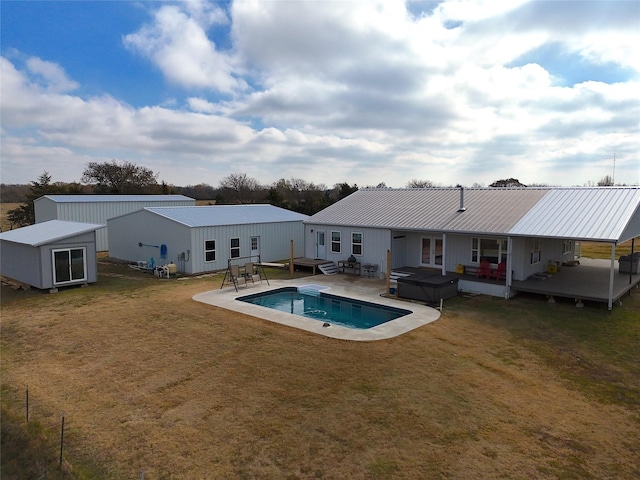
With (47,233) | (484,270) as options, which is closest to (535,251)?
(484,270)

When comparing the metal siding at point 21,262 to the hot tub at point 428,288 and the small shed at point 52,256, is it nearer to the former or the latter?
the small shed at point 52,256

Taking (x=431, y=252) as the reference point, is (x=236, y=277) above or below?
below

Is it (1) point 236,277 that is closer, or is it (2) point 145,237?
(1) point 236,277

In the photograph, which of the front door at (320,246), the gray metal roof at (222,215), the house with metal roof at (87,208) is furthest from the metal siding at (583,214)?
the house with metal roof at (87,208)

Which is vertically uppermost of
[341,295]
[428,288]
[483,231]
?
[483,231]

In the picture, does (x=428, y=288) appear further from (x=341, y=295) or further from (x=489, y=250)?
(x=489, y=250)

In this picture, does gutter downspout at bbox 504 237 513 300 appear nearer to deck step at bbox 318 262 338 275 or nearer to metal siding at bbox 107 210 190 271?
deck step at bbox 318 262 338 275

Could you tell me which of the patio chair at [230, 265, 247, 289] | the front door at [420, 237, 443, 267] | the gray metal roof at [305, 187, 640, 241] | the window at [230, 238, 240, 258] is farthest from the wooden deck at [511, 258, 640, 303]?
the window at [230, 238, 240, 258]
